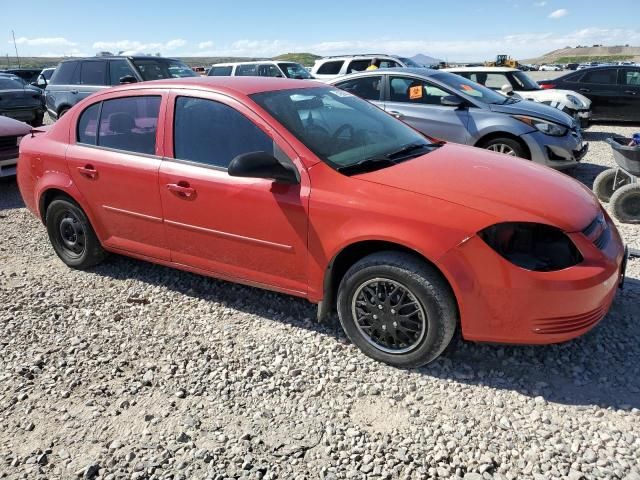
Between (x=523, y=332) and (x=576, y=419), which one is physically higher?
(x=523, y=332)

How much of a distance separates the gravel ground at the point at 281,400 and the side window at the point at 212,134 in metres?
1.17

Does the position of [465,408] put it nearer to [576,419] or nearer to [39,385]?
[576,419]

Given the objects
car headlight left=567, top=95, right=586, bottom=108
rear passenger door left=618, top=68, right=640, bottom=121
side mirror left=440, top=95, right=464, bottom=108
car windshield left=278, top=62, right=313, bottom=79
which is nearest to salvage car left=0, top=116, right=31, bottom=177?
side mirror left=440, top=95, right=464, bottom=108

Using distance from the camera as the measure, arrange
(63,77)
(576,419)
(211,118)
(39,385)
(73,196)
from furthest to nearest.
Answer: (63,77), (73,196), (211,118), (39,385), (576,419)

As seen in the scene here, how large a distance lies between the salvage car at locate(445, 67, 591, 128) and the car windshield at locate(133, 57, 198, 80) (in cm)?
616

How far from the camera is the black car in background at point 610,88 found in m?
12.0

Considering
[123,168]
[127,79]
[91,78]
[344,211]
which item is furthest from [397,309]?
[91,78]

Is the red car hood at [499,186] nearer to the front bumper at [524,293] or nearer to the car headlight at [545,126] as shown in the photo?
the front bumper at [524,293]

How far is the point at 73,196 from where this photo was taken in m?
4.27

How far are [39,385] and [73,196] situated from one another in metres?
1.75

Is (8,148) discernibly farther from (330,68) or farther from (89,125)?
(330,68)

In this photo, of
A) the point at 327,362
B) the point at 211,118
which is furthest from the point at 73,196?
the point at 327,362

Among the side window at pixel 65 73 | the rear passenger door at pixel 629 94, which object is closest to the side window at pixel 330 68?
the side window at pixel 65 73

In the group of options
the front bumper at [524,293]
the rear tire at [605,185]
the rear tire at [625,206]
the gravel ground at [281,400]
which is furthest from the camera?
the rear tire at [605,185]
